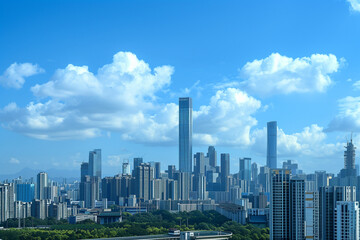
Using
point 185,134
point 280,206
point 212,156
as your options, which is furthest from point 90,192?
point 280,206

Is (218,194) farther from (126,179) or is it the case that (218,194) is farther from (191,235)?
(191,235)

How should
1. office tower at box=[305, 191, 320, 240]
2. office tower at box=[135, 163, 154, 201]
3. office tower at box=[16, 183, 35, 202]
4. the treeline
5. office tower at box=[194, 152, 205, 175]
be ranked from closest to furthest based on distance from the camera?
1. office tower at box=[305, 191, 320, 240]
2. the treeline
3. office tower at box=[135, 163, 154, 201]
4. office tower at box=[16, 183, 35, 202]
5. office tower at box=[194, 152, 205, 175]

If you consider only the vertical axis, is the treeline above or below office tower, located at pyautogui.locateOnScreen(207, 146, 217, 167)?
below

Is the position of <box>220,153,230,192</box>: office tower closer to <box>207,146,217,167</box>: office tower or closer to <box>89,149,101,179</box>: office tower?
<box>207,146,217,167</box>: office tower

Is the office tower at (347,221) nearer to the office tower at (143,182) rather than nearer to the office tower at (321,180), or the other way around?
the office tower at (321,180)

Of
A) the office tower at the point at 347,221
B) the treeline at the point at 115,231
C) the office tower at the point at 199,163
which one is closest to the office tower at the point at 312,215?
the office tower at the point at 347,221

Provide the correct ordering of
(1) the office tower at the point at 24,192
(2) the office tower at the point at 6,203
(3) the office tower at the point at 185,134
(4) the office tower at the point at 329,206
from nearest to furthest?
(4) the office tower at the point at 329,206, (2) the office tower at the point at 6,203, (1) the office tower at the point at 24,192, (3) the office tower at the point at 185,134

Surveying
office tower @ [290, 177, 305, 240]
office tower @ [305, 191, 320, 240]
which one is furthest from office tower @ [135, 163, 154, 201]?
office tower @ [305, 191, 320, 240]

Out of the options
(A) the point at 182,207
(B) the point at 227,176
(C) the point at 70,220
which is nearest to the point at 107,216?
(C) the point at 70,220
